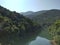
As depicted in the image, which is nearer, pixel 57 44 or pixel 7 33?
pixel 57 44

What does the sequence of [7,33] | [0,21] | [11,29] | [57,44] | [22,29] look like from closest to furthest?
[57,44] < [7,33] < [11,29] < [0,21] < [22,29]

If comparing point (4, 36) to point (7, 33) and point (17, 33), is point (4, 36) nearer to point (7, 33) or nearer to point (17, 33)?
point (7, 33)

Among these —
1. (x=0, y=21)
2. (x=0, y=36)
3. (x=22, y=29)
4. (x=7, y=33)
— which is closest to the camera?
(x=0, y=36)

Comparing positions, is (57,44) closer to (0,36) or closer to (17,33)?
(0,36)

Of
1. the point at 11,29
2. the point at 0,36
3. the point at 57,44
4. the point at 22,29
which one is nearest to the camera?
the point at 57,44

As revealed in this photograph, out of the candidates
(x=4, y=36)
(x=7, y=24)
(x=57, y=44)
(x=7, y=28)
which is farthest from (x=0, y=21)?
(x=57, y=44)

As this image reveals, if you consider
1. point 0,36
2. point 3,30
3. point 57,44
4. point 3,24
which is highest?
point 3,24

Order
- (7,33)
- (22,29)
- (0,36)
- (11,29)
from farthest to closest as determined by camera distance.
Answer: (22,29), (11,29), (7,33), (0,36)

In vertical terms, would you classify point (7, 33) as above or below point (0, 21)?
below

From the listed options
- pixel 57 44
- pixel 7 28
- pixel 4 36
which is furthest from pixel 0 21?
pixel 57 44
